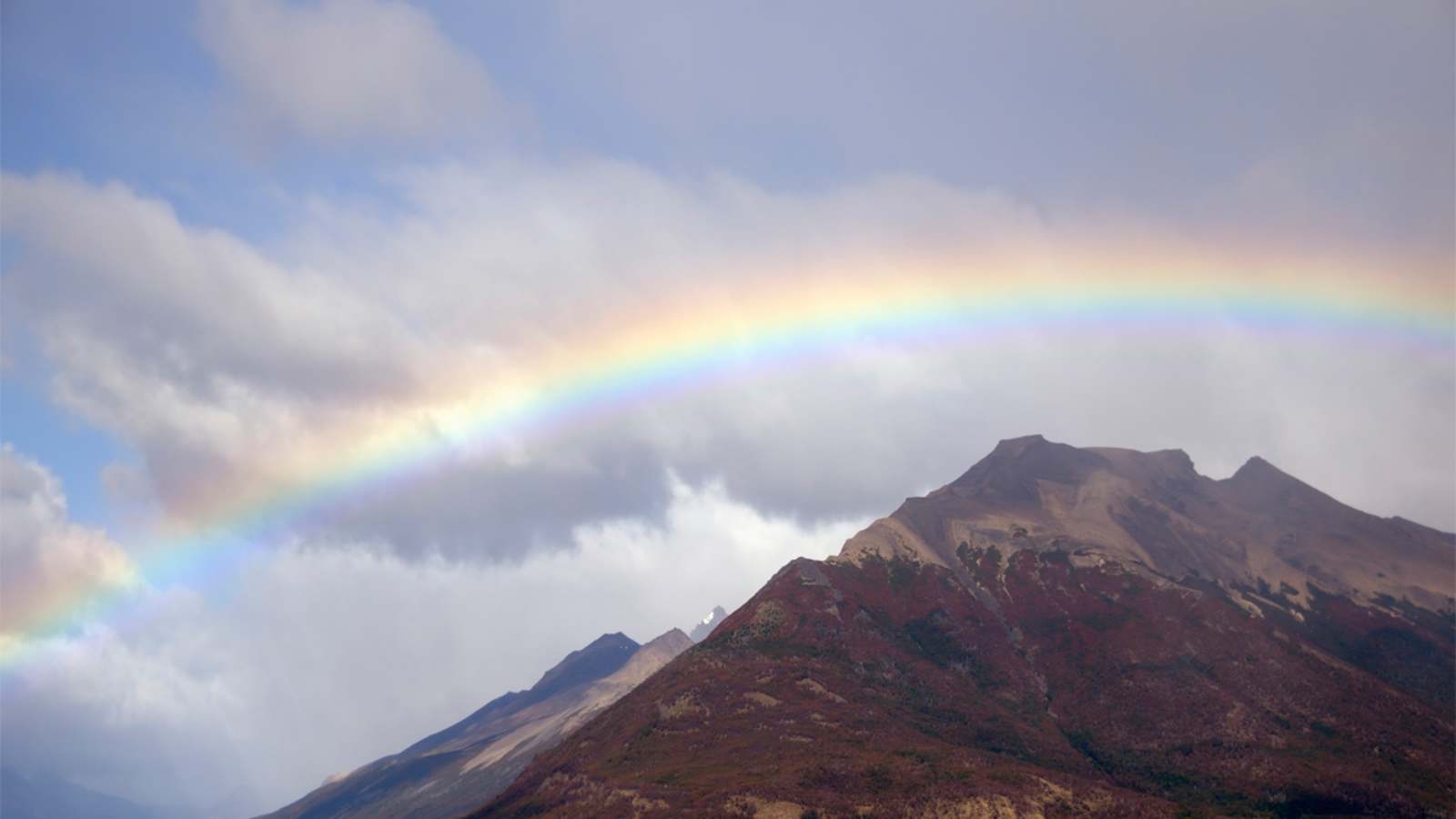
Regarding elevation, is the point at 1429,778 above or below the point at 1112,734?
below

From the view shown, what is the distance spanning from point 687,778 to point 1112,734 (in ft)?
319

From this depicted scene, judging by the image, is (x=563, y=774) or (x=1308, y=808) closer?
(x=1308, y=808)

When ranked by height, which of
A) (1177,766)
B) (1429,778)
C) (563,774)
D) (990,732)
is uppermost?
(563,774)

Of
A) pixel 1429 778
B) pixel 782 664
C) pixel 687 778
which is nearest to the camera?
pixel 687 778

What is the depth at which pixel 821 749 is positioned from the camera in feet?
495

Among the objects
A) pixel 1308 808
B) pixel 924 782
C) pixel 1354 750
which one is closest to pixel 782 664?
pixel 924 782

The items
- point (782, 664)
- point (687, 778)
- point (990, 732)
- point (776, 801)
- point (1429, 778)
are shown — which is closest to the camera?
point (776, 801)

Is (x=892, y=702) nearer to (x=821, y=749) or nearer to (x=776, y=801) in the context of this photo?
(x=821, y=749)

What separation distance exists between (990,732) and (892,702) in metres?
20.8

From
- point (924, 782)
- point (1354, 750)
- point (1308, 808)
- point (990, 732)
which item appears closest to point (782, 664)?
point (990, 732)

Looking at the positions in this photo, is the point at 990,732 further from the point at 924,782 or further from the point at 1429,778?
the point at 1429,778

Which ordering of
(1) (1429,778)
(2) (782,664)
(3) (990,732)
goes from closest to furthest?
(1) (1429,778), (3) (990,732), (2) (782,664)

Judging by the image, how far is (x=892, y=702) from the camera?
18912 cm

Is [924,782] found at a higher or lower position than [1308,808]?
higher
